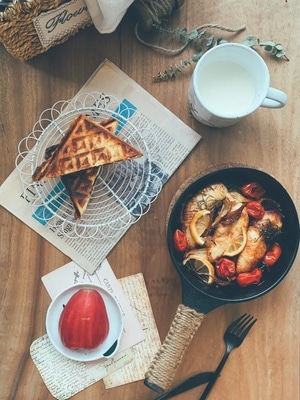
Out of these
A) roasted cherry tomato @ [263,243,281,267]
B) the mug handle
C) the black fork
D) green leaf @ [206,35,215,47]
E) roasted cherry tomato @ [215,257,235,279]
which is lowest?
the black fork

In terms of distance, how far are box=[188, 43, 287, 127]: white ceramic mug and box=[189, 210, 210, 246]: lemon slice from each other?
0.49 feet

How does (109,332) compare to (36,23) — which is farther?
(109,332)

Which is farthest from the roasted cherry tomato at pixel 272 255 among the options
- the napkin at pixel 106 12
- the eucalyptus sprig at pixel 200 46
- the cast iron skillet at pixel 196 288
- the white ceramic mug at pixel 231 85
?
the napkin at pixel 106 12

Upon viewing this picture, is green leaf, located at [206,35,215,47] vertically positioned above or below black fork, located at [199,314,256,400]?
above

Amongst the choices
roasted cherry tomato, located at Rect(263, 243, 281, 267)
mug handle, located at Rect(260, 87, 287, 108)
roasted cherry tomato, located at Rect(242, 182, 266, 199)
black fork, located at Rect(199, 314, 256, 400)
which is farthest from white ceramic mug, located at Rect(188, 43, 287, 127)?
black fork, located at Rect(199, 314, 256, 400)

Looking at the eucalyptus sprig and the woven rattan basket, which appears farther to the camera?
the eucalyptus sprig

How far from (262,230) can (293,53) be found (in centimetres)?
31

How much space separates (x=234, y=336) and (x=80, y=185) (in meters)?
0.36

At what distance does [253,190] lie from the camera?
0.97 m

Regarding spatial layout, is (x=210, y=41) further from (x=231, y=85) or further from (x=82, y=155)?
(x=82, y=155)

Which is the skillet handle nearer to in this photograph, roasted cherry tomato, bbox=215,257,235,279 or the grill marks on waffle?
roasted cherry tomato, bbox=215,257,235,279

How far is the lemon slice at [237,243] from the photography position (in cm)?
95

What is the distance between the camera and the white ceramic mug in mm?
919

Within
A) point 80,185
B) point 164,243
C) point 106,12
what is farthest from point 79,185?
point 106,12
